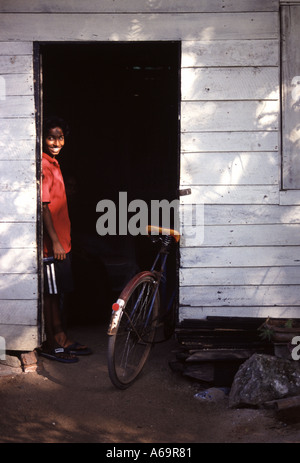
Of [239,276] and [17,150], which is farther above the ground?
[17,150]

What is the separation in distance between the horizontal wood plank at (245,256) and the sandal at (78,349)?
1.40m

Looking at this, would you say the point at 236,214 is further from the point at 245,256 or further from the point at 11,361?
the point at 11,361

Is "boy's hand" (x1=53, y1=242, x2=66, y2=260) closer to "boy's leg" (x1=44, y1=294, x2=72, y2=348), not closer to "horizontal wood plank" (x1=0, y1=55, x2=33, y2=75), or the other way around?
"boy's leg" (x1=44, y1=294, x2=72, y2=348)

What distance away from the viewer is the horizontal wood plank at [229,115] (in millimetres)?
4598

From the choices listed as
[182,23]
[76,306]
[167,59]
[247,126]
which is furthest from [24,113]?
[167,59]

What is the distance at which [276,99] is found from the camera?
4594 mm

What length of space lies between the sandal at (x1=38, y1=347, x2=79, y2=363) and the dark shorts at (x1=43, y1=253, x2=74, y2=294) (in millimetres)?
558

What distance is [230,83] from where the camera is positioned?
4.59 m

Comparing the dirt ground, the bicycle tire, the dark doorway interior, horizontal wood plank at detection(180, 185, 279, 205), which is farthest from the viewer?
the dark doorway interior

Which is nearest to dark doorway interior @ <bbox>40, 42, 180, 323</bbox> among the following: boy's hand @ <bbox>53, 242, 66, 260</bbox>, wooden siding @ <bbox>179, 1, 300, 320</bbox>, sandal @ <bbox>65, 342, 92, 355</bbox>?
sandal @ <bbox>65, 342, 92, 355</bbox>

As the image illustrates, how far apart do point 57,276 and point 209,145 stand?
1.83 metres

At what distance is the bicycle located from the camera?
4316mm

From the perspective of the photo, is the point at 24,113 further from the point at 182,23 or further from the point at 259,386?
the point at 259,386

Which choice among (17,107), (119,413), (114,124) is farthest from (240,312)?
(114,124)
